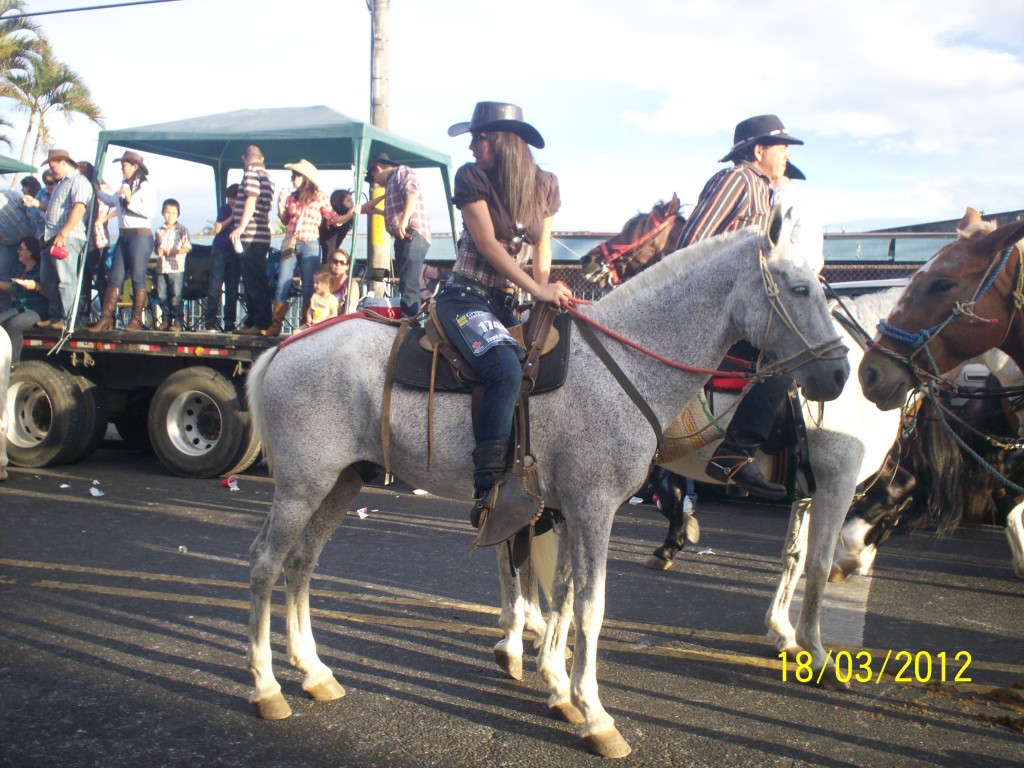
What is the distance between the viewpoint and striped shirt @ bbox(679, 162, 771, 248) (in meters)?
5.19

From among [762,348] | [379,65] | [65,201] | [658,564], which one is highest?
[379,65]

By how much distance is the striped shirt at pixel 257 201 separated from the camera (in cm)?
1070

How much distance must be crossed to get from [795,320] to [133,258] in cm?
912

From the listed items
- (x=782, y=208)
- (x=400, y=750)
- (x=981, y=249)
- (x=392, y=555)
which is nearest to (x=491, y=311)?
(x=782, y=208)

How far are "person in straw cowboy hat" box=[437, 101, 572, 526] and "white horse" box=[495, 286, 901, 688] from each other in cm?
95

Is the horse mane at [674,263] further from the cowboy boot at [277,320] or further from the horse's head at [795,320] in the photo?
the cowboy boot at [277,320]

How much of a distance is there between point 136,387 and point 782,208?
9.27 meters

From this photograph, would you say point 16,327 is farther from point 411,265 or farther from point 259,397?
point 259,397

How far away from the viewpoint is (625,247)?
8695 mm

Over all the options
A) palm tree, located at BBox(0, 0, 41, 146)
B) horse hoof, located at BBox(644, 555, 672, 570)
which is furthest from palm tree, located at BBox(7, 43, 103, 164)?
horse hoof, located at BBox(644, 555, 672, 570)

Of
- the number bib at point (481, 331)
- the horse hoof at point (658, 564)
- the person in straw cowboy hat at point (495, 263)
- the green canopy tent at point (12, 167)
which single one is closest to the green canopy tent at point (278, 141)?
the green canopy tent at point (12, 167)

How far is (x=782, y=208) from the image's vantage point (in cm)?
393

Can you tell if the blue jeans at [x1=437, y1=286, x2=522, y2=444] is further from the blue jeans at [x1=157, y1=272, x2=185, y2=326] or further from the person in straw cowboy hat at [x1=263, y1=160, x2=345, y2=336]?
the blue jeans at [x1=157, y1=272, x2=185, y2=326]

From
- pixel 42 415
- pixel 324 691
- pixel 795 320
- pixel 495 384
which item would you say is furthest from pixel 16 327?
pixel 795 320
